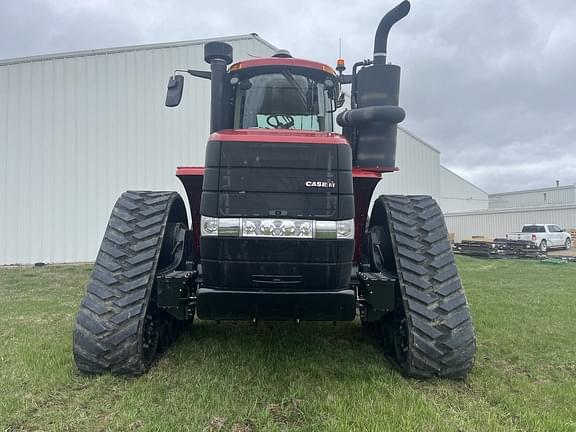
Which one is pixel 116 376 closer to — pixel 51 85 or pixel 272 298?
pixel 272 298

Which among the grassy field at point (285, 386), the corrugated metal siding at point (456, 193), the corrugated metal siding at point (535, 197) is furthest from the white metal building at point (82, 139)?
the corrugated metal siding at point (535, 197)

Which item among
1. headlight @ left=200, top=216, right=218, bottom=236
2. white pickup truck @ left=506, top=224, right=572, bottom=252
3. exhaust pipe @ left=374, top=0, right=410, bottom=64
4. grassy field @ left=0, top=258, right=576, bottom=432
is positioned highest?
exhaust pipe @ left=374, top=0, right=410, bottom=64

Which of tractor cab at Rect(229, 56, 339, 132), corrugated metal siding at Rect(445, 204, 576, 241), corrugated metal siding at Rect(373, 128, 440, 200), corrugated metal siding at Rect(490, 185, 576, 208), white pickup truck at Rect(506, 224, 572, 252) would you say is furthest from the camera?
corrugated metal siding at Rect(490, 185, 576, 208)

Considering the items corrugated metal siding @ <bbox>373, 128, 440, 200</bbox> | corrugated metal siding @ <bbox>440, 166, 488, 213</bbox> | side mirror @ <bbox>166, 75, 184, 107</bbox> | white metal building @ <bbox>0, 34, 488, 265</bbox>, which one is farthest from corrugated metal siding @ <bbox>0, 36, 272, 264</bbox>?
corrugated metal siding @ <bbox>440, 166, 488, 213</bbox>

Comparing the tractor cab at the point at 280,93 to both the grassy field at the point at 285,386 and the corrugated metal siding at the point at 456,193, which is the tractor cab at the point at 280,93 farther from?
the corrugated metal siding at the point at 456,193

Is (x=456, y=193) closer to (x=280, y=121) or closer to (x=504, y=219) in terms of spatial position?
(x=504, y=219)

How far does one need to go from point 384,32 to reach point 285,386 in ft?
10.2

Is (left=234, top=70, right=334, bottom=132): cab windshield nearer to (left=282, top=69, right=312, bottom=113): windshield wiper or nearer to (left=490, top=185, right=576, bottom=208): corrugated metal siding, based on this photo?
(left=282, top=69, right=312, bottom=113): windshield wiper

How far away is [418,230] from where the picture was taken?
3.68 metres

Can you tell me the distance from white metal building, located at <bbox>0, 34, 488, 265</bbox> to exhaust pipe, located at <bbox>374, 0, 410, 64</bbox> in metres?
10.4

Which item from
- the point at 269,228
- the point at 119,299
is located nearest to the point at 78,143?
the point at 119,299

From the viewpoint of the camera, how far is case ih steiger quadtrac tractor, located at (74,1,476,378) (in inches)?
120

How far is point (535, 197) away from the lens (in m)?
44.8

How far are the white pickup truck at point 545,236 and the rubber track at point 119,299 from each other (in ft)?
72.1
